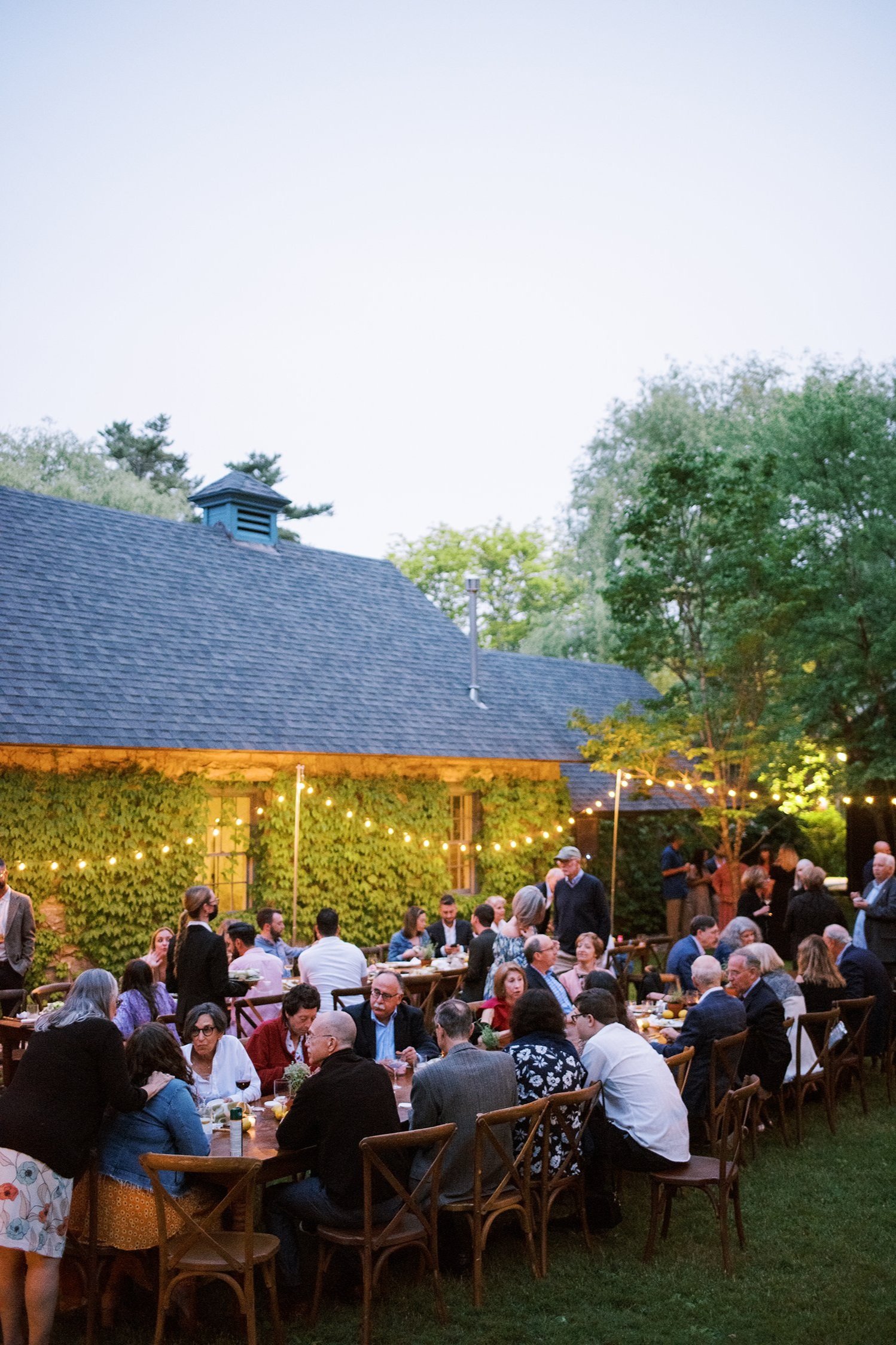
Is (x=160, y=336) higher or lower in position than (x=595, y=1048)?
higher

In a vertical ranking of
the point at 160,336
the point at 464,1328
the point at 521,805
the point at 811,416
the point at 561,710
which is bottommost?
the point at 464,1328

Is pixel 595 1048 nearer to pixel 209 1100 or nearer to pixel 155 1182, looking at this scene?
pixel 209 1100

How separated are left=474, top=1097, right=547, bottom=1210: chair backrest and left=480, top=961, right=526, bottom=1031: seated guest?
190 cm

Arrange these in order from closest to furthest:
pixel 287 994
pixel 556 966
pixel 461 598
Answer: pixel 287 994 → pixel 556 966 → pixel 461 598

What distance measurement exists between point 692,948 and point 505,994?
2.85 meters

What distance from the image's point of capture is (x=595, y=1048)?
6637 mm

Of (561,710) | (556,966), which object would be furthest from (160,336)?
(556,966)

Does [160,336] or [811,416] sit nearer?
[811,416]

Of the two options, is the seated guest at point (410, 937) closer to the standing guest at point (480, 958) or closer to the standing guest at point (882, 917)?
the standing guest at point (480, 958)

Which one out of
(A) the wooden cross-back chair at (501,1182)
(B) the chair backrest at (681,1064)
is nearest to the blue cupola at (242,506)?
(B) the chair backrest at (681,1064)

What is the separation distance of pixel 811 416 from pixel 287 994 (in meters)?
17.0

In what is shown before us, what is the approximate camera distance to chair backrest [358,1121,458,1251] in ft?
17.3

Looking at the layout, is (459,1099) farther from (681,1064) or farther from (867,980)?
(867,980)

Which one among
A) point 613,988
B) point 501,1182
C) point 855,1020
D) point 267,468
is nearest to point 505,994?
point 613,988
